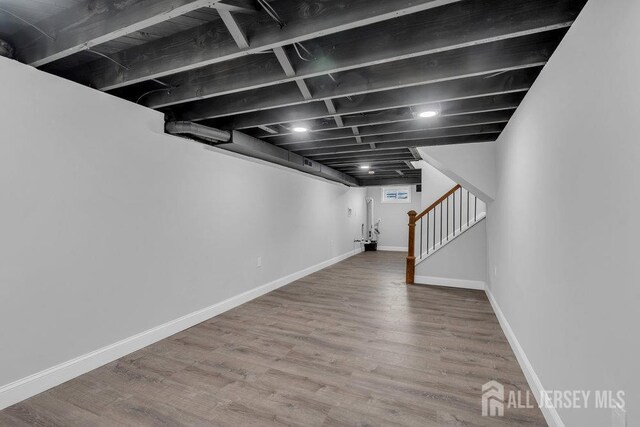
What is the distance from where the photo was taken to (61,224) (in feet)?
7.14

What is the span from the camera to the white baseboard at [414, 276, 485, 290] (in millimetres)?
4734

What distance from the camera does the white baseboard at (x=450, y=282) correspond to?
4734 millimetres

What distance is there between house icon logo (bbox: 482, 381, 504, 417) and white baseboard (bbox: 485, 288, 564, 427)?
208 mm

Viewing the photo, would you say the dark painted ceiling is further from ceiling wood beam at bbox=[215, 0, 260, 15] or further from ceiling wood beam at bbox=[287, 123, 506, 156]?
ceiling wood beam at bbox=[287, 123, 506, 156]

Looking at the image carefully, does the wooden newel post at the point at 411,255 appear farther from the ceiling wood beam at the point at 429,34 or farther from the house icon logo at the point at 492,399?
the ceiling wood beam at the point at 429,34

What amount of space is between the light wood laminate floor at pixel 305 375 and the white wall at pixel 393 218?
6.15 m

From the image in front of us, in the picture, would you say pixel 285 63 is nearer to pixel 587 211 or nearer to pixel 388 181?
pixel 587 211

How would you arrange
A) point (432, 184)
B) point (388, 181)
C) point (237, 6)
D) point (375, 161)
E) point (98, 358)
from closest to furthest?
point (237, 6) → point (98, 358) → point (432, 184) → point (375, 161) → point (388, 181)

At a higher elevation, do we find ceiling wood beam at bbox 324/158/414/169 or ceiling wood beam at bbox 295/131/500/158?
ceiling wood beam at bbox 324/158/414/169

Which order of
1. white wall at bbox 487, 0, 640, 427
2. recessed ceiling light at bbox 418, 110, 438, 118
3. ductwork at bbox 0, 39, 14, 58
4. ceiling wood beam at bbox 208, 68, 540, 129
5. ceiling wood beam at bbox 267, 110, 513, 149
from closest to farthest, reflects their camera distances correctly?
white wall at bbox 487, 0, 640, 427 → ductwork at bbox 0, 39, 14, 58 → ceiling wood beam at bbox 208, 68, 540, 129 → recessed ceiling light at bbox 418, 110, 438, 118 → ceiling wood beam at bbox 267, 110, 513, 149

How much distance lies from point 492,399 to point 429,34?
2387 millimetres

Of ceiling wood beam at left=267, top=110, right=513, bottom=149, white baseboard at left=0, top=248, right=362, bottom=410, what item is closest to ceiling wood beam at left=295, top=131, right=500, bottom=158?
ceiling wood beam at left=267, top=110, right=513, bottom=149

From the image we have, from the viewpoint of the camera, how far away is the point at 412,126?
345 centimetres

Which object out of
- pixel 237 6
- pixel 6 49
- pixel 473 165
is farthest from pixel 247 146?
pixel 473 165
